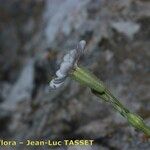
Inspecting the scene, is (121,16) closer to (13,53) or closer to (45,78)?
(45,78)

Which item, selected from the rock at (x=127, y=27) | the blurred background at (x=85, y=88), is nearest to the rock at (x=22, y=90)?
the blurred background at (x=85, y=88)

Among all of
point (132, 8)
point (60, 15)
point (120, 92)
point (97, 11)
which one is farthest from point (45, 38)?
point (120, 92)

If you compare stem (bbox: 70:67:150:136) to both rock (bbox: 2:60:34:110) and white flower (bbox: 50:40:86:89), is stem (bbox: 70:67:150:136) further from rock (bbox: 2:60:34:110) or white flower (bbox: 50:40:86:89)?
rock (bbox: 2:60:34:110)

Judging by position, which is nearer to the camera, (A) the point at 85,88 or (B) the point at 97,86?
(B) the point at 97,86

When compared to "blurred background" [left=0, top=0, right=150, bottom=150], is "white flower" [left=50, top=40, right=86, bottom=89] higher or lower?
lower

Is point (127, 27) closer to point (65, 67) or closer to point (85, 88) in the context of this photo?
point (85, 88)

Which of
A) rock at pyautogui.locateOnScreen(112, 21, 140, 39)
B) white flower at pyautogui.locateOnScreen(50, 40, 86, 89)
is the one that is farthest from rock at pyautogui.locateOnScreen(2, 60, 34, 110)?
white flower at pyautogui.locateOnScreen(50, 40, 86, 89)

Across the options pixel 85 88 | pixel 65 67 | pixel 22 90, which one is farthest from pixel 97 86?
pixel 22 90

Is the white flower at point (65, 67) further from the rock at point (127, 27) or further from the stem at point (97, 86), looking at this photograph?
the rock at point (127, 27)
